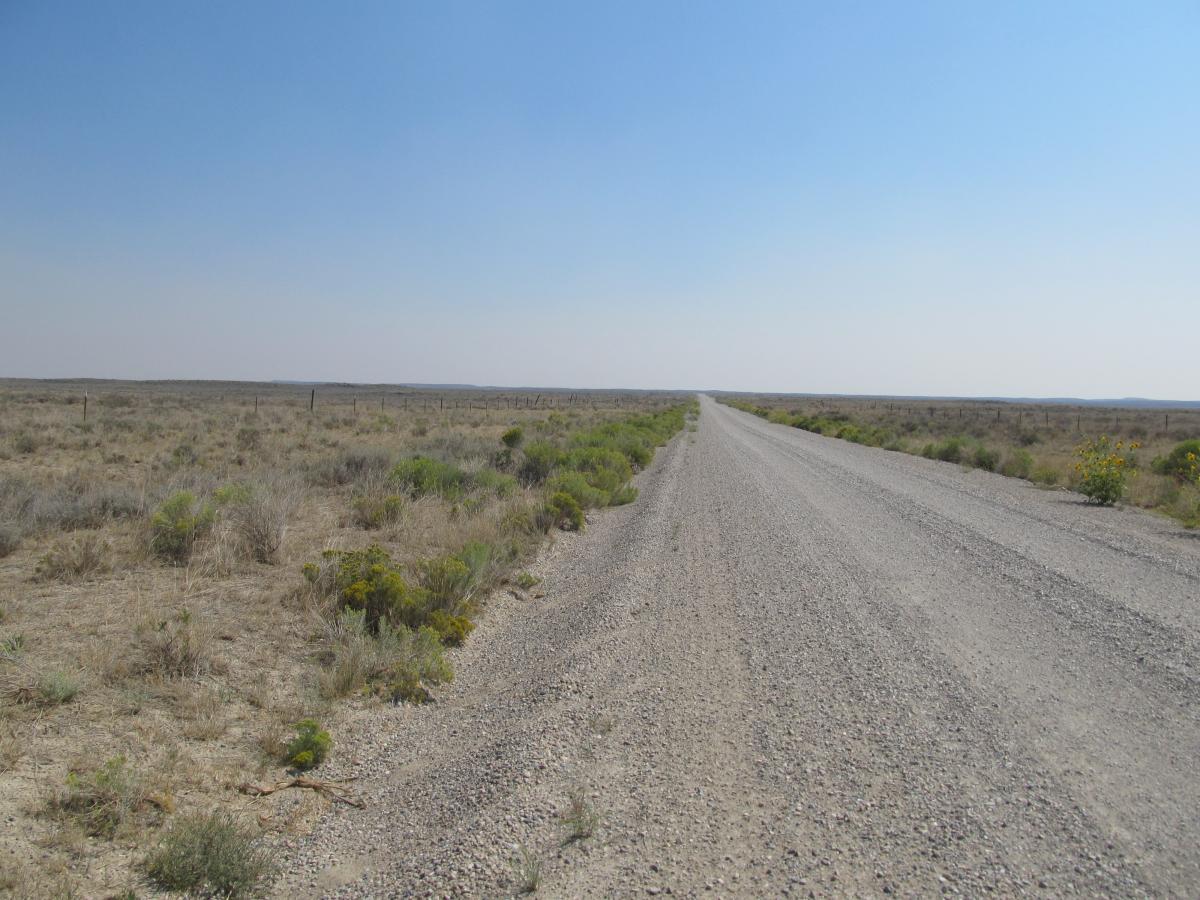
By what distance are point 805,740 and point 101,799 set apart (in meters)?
4.05

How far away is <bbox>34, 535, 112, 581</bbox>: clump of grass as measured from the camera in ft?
25.9

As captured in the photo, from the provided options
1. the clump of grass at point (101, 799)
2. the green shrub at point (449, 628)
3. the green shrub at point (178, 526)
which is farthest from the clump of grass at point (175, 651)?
the green shrub at point (178, 526)

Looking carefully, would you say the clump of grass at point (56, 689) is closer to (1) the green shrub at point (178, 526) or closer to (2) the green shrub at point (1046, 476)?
(1) the green shrub at point (178, 526)

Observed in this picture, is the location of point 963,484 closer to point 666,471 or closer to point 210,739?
point 666,471

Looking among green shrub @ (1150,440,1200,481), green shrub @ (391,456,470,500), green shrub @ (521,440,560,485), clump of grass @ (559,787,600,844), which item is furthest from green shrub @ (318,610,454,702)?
green shrub @ (1150,440,1200,481)

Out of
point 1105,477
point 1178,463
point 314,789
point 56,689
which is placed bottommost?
point 314,789

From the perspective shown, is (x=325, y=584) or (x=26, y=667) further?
(x=325, y=584)

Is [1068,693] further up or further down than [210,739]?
further up

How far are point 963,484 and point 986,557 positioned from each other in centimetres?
995

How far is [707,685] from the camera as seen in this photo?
18.1ft

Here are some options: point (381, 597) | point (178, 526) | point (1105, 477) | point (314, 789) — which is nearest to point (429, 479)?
point (178, 526)

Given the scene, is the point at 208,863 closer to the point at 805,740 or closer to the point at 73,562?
the point at 805,740

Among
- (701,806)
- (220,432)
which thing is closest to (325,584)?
(701,806)

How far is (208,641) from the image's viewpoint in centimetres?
614
